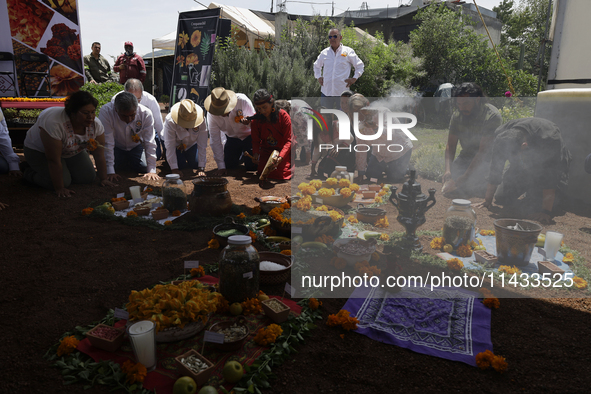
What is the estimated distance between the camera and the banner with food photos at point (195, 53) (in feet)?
26.2

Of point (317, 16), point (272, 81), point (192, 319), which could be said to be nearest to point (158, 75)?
point (317, 16)

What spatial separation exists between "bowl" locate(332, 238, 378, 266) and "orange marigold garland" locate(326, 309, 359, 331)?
26.3 inches

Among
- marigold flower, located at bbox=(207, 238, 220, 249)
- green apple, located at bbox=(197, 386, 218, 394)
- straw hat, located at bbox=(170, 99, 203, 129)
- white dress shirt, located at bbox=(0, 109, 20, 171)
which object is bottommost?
green apple, located at bbox=(197, 386, 218, 394)

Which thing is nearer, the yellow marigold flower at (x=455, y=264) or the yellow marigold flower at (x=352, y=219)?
the yellow marigold flower at (x=455, y=264)

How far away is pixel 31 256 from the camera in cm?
320

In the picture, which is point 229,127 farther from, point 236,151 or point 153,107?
point 153,107

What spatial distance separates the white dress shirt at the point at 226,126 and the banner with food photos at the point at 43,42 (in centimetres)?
551

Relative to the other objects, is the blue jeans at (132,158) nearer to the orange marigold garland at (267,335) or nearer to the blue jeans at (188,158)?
the blue jeans at (188,158)

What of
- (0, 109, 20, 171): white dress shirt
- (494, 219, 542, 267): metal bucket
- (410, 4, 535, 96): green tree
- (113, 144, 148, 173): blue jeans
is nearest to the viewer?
(494, 219, 542, 267): metal bucket

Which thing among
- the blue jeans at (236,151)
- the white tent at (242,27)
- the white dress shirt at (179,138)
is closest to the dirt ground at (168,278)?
the white dress shirt at (179,138)

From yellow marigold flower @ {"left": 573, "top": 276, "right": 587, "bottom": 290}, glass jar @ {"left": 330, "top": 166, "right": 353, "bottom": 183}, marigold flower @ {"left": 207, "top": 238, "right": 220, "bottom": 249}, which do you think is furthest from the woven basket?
yellow marigold flower @ {"left": 573, "top": 276, "right": 587, "bottom": 290}

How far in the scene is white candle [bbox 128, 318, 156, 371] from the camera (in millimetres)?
1830

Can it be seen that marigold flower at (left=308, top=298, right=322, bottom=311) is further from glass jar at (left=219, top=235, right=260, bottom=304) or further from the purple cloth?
glass jar at (left=219, top=235, right=260, bottom=304)

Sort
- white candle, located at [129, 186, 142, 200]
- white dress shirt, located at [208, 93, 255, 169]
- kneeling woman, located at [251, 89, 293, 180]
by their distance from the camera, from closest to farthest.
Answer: white candle, located at [129, 186, 142, 200], kneeling woman, located at [251, 89, 293, 180], white dress shirt, located at [208, 93, 255, 169]
